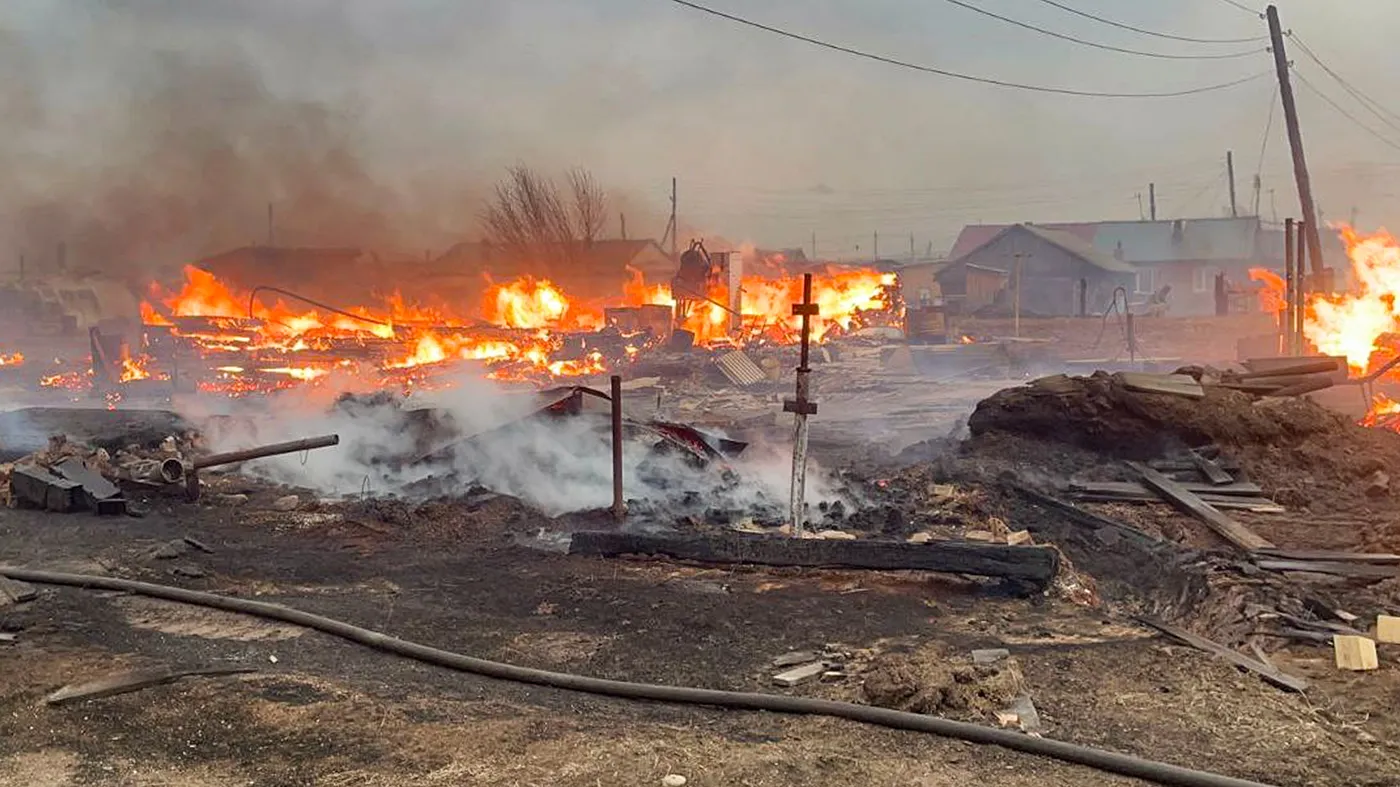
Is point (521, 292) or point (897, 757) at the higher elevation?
point (521, 292)

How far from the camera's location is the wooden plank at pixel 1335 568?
24.0 ft

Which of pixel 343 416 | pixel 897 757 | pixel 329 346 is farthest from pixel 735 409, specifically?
pixel 897 757

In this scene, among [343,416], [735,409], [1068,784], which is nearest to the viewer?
[1068,784]

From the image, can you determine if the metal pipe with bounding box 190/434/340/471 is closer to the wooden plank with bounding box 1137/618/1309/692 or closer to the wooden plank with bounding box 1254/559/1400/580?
the wooden plank with bounding box 1137/618/1309/692

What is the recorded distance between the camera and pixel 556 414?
12.9 meters

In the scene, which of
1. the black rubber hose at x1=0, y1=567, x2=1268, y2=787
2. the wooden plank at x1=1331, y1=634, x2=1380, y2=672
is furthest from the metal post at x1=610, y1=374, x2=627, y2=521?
the wooden plank at x1=1331, y1=634, x2=1380, y2=672

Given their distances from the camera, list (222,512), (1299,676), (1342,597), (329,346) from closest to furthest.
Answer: (1299,676) < (1342,597) < (222,512) < (329,346)

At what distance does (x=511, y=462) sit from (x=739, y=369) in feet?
54.2

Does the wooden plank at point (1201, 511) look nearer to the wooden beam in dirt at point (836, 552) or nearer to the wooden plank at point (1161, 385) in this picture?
the wooden plank at point (1161, 385)

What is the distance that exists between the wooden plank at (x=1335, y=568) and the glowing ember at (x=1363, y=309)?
620 inches

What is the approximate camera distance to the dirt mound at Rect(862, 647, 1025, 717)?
205 inches

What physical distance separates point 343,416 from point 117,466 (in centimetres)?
340

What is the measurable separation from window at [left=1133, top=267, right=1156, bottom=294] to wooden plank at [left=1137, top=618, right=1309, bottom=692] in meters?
64.3

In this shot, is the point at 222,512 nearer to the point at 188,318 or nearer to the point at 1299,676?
the point at 1299,676
